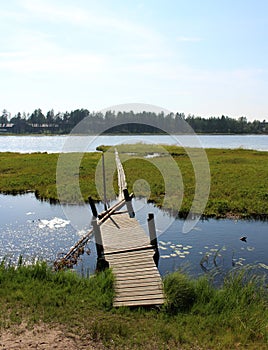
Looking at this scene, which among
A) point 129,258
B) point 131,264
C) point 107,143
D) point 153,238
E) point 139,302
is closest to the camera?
point 139,302

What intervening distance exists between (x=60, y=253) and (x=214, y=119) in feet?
475

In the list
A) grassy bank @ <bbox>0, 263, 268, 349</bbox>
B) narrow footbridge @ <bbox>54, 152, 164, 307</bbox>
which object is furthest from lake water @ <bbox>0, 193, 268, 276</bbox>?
grassy bank @ <bbox>0, 263, 268, 349</bbox>

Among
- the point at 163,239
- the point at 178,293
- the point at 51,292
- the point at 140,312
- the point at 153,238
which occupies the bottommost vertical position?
the point at 163,239

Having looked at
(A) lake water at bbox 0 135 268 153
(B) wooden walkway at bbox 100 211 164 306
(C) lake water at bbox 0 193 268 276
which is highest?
(A) lake water at bbox 0 135 268 153

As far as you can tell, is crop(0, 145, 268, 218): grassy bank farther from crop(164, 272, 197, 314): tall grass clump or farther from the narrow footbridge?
crop(164, 272, 197, 314): tall grass clump

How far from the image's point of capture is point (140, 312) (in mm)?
8047

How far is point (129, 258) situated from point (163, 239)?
4.33m

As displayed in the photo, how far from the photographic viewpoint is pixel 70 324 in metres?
7.30

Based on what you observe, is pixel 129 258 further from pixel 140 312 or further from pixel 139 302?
pixel 140 312

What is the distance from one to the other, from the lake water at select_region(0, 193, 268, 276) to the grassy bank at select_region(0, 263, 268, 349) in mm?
1781

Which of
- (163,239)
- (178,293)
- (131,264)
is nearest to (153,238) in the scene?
(131,264)

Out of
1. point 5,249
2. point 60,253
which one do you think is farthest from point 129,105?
point 5,249

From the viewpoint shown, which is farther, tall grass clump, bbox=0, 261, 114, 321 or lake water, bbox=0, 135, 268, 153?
lake water, bbox=0, 135, 268, 153

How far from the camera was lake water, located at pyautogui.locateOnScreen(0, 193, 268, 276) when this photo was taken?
12695 mm
